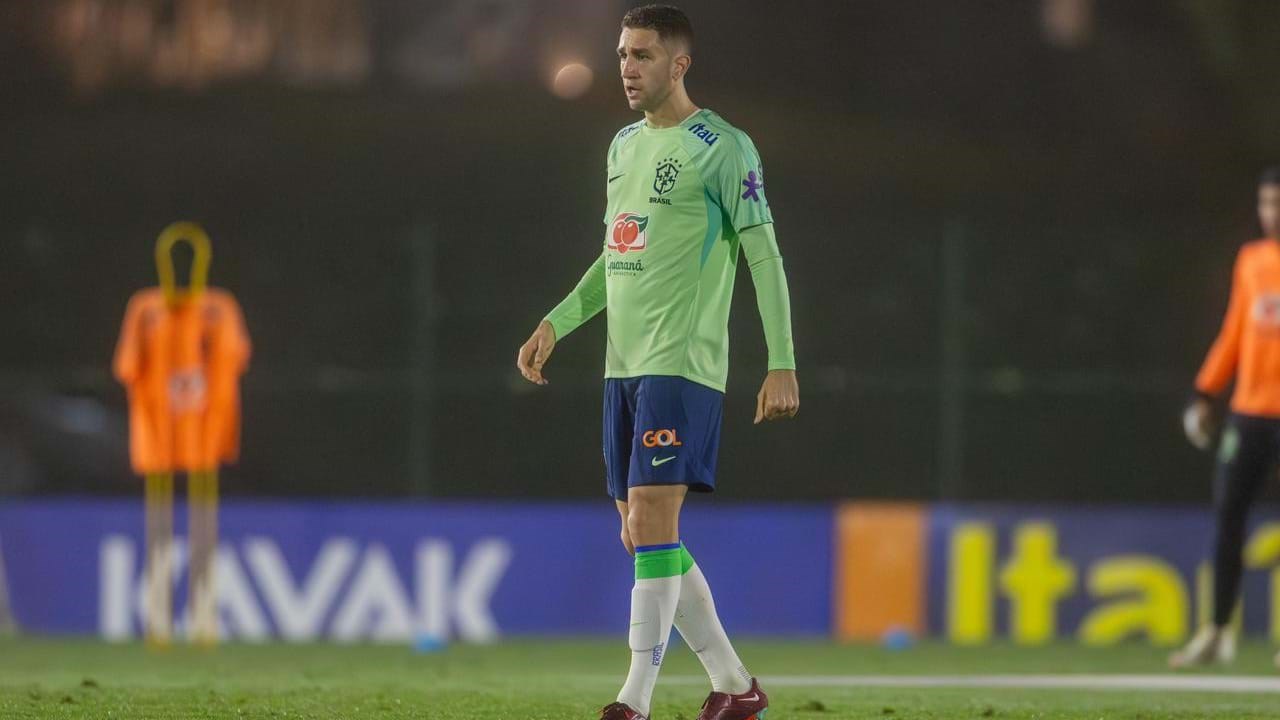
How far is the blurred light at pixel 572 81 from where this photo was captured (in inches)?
667

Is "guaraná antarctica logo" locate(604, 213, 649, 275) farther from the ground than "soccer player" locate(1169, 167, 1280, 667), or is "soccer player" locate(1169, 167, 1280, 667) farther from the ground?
"guaraná antarctica logo" locate(604, 213, 649, 275)

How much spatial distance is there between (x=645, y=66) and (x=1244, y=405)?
4613 mm

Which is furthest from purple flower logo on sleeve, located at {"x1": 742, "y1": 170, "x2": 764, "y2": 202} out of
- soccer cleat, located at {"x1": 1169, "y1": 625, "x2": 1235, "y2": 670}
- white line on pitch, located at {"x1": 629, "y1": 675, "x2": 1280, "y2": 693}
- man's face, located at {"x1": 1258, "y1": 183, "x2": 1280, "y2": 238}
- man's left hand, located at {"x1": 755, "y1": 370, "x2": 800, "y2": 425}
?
soccer cleat, located at {"x1": 1169, "y1": 625, "x2": 1235, "y2": 670}

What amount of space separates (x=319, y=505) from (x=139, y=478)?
2346mm

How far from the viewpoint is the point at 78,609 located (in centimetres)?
1282

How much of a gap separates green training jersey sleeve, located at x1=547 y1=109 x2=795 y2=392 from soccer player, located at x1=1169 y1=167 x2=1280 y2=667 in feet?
14.0

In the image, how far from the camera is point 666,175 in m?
6.85

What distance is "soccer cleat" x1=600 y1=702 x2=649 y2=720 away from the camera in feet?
21.8

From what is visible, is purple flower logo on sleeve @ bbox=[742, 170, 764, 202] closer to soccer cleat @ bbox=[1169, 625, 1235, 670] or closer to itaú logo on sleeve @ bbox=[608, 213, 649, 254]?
itaú logo on sleeve @ bbox=[608, 213, 649, 254]

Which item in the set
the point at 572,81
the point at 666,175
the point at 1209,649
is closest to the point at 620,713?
the point at 666,175

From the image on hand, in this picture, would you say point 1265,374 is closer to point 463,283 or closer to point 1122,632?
point 1122,632

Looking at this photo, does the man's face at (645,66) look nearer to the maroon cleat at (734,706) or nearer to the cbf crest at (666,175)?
the cbf crest at (666,175)

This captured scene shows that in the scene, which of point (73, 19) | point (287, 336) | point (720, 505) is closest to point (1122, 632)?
point (720, 505)

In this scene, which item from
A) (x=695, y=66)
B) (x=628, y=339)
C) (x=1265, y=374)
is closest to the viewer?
(x=628, y=339)
